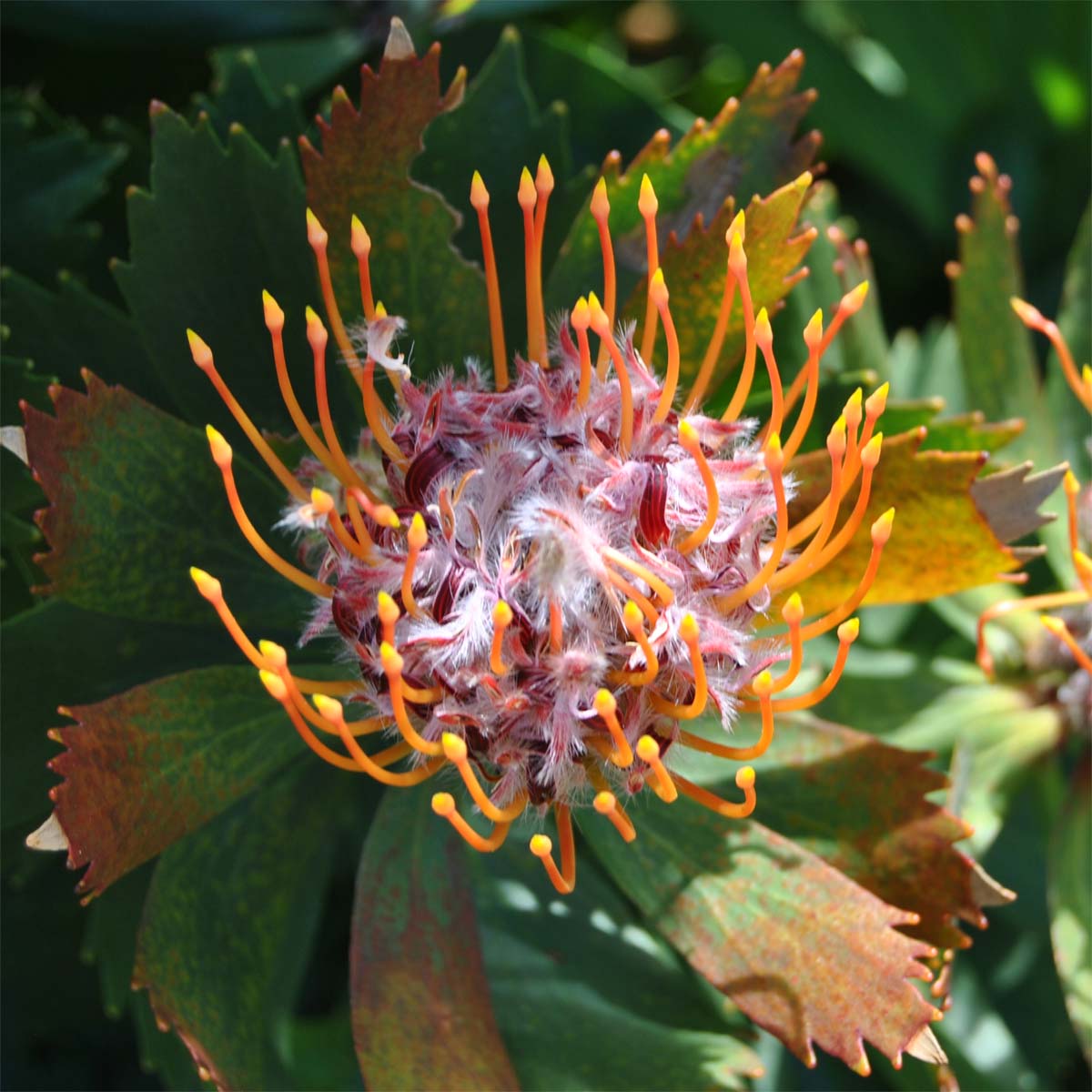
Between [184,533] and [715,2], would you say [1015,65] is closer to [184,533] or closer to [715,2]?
[715,2]

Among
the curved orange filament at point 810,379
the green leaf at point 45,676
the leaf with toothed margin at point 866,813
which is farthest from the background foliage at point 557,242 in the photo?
the curved orange filament at point 810,379

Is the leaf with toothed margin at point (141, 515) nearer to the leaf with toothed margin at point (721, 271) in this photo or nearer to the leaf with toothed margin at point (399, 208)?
the leaf with toothed margin at point (399, 208)

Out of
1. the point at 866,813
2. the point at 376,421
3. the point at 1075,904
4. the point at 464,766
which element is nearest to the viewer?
the point at 464,766

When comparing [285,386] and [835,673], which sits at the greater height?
[285,386]

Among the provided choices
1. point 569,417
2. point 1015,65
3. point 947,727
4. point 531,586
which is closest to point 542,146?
point 569,417

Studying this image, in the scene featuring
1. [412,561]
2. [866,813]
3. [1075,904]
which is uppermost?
[412,561]

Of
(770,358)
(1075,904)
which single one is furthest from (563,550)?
(1075,904)

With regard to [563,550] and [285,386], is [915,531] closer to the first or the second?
[563,550]
